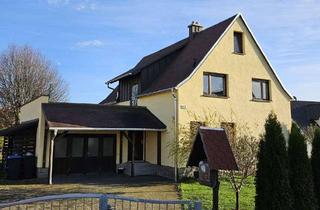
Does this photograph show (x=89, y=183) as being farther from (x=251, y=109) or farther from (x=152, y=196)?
(x=251, y=109)

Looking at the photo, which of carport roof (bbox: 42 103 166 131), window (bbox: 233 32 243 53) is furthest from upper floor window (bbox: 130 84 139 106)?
window (bbox: 233 32 243 53)

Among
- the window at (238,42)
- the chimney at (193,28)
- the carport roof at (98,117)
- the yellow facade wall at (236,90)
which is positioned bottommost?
the carport roof at (98,117)

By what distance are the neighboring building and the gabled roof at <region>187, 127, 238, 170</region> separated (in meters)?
8.90

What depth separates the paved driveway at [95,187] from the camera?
1185 cm

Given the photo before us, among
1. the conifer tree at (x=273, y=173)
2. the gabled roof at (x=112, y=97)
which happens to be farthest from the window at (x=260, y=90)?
the conifer tree at (x=273, y=173)

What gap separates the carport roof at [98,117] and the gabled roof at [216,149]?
30.1 feet

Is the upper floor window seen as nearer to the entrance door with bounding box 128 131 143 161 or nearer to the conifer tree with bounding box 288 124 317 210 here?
the entrance door with bounding box 128 131 143 161

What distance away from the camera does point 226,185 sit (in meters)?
14.1

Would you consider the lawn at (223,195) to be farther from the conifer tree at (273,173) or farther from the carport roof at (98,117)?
the carport roof at (98,117)

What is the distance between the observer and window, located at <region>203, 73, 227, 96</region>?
58.1ft

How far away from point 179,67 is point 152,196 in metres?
9.22

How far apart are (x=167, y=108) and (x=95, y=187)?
5.75 meters

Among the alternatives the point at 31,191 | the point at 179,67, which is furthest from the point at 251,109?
the point at 31,191

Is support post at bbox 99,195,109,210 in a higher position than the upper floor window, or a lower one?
lower
